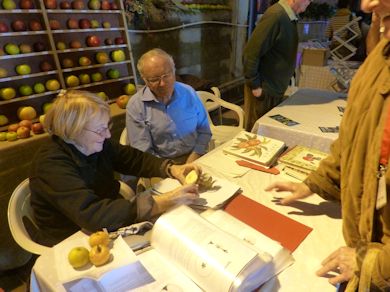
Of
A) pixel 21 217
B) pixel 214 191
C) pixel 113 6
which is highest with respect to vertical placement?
pixel 113 6

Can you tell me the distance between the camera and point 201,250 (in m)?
0.77

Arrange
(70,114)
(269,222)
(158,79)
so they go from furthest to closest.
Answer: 1. (158,79)
2. (70,114)
3. (269,222)

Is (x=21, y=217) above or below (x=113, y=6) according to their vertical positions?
below

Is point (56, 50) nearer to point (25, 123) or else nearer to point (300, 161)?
point (25, 123)

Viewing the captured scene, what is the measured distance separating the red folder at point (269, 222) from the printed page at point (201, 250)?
0.21 metres

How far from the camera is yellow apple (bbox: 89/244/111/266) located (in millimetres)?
810

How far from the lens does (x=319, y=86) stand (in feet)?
11.4

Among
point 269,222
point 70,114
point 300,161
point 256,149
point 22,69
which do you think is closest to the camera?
point 269,222

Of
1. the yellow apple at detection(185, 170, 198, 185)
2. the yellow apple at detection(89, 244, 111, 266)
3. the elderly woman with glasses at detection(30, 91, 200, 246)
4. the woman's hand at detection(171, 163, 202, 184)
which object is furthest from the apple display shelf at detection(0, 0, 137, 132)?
the yellow apple at detection(89, 244, 111, 266)

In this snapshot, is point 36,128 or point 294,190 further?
point 36,128

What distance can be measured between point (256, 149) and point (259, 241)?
0.68m

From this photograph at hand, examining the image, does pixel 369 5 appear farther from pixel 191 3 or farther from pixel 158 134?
pixel 191 3

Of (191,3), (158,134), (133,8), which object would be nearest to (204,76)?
(191,3)

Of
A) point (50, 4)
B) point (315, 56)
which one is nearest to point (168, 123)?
point (50, 4)
